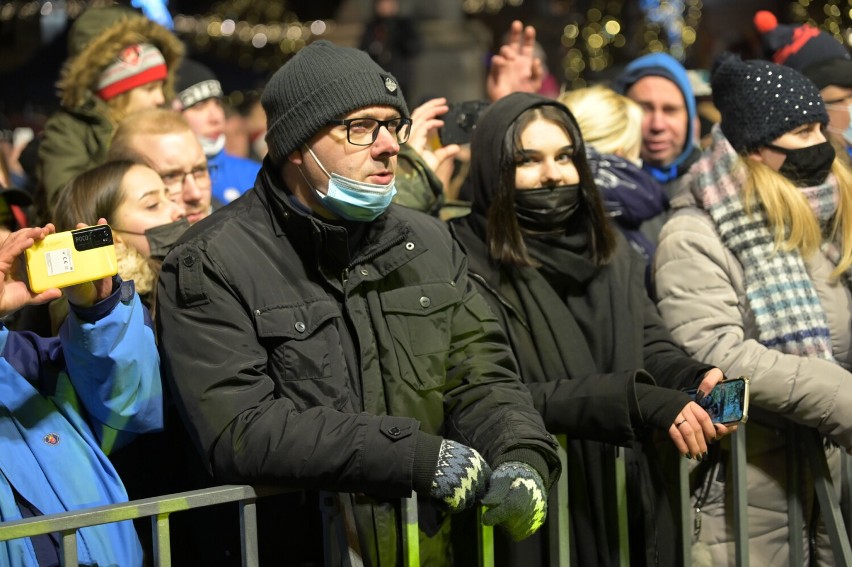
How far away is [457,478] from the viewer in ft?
9.57

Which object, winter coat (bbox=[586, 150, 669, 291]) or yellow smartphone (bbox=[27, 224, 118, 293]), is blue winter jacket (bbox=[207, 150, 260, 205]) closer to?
winter coat (bbox=[586, 150, 669, 291])

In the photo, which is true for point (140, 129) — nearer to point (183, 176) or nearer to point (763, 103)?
point (183, 176)

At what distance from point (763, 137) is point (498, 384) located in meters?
1.55

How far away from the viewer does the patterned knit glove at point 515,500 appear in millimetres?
2961

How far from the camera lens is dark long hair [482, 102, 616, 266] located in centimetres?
393

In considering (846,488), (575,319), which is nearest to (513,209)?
(575,319)

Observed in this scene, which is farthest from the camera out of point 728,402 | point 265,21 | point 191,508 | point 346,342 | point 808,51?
point 265,21

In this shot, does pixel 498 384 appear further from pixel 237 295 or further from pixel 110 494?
pixel 110 494

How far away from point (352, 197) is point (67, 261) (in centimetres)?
84

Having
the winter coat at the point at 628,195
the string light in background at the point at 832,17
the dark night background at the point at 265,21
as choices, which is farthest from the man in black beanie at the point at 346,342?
the dark night background at the point at 265,21

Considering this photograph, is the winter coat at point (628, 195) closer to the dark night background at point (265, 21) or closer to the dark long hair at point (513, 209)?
the dark long hair at point (513, 209)

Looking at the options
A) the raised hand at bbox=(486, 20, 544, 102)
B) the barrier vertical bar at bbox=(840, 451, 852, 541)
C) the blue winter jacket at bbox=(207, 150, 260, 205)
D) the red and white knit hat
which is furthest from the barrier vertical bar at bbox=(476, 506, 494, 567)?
the red and white knit hat

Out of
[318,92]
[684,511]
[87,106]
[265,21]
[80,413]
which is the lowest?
[684,511]

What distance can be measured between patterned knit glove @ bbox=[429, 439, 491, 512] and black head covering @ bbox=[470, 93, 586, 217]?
126 cm
